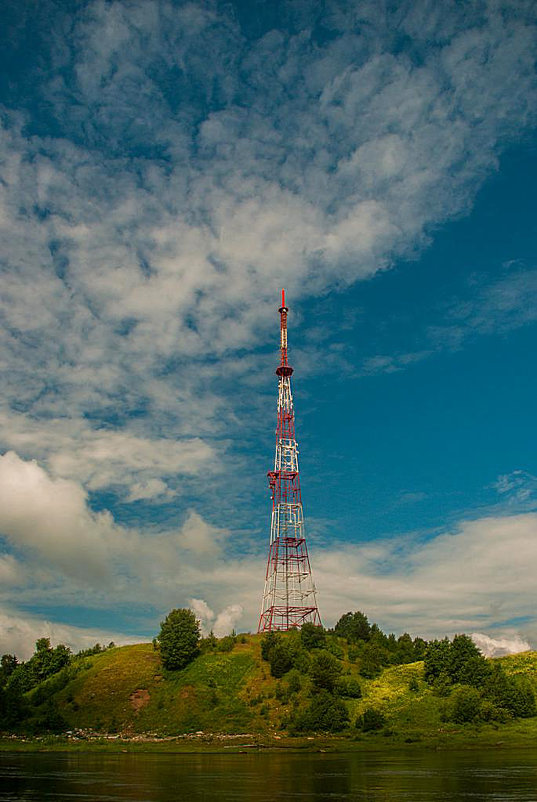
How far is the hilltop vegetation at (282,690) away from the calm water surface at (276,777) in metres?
18.9

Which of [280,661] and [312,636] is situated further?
[312,636]

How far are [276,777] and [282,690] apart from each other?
170ft

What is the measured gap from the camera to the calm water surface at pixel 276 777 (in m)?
26.4

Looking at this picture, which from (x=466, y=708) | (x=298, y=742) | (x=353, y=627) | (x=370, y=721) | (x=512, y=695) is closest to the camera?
(x=298, y=742)

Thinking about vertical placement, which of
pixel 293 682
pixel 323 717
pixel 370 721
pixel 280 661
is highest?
pixel 280 661

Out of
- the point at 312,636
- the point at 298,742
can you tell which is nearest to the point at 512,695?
the point at 298,742

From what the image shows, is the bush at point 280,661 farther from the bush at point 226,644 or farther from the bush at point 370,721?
the bush at point 370,721

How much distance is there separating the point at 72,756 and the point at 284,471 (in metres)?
57.6

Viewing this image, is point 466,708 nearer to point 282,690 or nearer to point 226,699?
point 282,690

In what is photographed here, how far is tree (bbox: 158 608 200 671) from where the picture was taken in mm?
94875

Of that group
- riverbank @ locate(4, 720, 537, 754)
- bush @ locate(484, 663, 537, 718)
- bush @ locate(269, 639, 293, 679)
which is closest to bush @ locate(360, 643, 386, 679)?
bush @ locate(269, 639, 293, 679)

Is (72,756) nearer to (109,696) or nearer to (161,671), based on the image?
(109,696)

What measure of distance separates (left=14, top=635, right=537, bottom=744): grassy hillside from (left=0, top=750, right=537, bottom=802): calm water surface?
1749cm

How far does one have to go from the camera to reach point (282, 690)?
83000 millimetres
